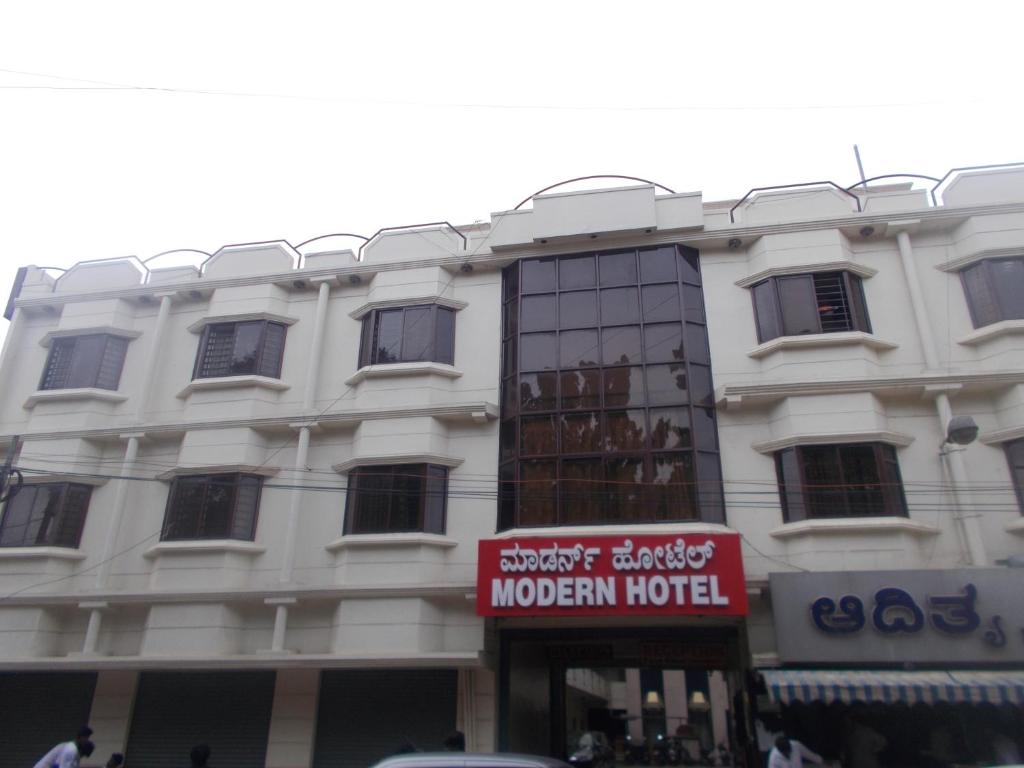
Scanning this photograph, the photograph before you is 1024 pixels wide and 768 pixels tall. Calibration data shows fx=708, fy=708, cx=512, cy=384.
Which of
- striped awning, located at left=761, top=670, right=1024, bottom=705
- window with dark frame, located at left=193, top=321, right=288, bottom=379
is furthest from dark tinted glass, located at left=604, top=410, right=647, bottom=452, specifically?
window with dark frame, located at left=193, top=321, right=288, bottom=379

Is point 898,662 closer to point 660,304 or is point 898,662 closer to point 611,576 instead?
point 611,576

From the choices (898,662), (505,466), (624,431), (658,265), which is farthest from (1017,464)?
(505,466)

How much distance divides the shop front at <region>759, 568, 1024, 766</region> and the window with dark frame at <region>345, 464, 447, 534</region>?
624cm

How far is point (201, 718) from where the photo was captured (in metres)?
13.3

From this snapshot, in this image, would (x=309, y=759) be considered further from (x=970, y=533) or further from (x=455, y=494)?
Result: (x=970, y=533)

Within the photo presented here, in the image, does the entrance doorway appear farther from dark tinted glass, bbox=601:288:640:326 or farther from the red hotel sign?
dark tinted glass, bbox=601:288:640:326

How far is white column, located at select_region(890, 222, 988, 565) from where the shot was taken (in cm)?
1173

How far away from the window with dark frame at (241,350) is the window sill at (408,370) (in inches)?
93.0

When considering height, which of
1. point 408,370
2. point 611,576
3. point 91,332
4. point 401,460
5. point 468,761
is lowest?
point 468,761

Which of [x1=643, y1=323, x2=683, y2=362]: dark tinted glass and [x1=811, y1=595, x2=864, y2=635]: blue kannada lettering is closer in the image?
[x1=811, y1=595, x2=864, y2=635]: blue kannada lettering

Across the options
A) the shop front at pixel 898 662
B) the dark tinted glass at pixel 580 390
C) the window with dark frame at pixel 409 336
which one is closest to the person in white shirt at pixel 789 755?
the shop front at pixel 898 662

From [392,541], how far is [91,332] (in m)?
9.34

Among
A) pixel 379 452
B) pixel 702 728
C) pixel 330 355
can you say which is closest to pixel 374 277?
pixel 330 355

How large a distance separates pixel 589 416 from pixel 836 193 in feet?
23.5
